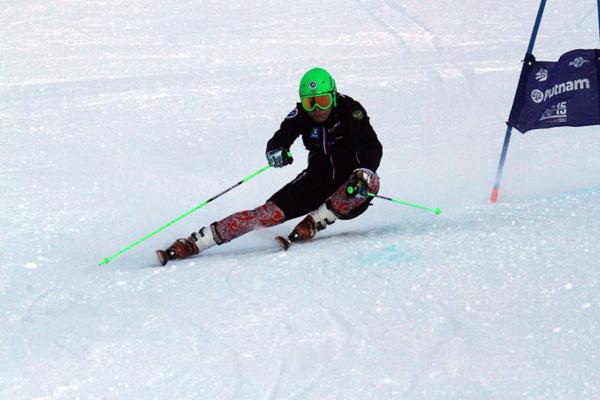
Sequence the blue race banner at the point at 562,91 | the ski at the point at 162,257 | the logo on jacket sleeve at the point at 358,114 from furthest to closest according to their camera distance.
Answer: the blue race banner at the point at 562,91, the logo on jacket sleeve at the point at 358,114, the ski at the point at 162,257

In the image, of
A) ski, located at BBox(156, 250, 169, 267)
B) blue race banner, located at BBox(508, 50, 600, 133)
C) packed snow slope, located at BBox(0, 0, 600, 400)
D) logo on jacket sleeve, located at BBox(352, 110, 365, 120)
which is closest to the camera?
packed snow slope, located at BBox(0, 0, 600, 400)

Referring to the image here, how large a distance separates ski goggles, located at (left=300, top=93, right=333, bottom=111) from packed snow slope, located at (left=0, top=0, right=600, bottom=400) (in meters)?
0.90

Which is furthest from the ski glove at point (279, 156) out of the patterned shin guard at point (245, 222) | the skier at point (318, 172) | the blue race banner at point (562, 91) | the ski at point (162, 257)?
the blue race banner at point (562, 91)

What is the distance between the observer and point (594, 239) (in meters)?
5.13

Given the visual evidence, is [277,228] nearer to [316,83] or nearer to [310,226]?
[310,226]

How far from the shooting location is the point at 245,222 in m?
5.39

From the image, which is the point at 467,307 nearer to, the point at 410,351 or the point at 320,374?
the point at 410,351

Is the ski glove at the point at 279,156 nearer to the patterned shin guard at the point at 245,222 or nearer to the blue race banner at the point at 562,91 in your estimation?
the patterned shin guard at the point at 245,222

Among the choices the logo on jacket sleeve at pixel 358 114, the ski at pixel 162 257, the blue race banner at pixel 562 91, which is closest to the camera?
the ski at pixel 162 257

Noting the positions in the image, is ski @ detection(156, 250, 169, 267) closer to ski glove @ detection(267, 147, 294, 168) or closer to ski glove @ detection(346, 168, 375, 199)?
ski glove @ detection(267, 147, 294, 168)

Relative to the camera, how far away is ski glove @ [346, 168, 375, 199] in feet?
17.2

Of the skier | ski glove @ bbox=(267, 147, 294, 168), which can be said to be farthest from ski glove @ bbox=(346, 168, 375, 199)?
ski glove @ bbox=(267, 147, 294, 168)

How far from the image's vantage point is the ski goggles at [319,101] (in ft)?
17.7

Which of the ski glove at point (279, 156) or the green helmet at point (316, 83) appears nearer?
the green helmet at point (316, 83)
